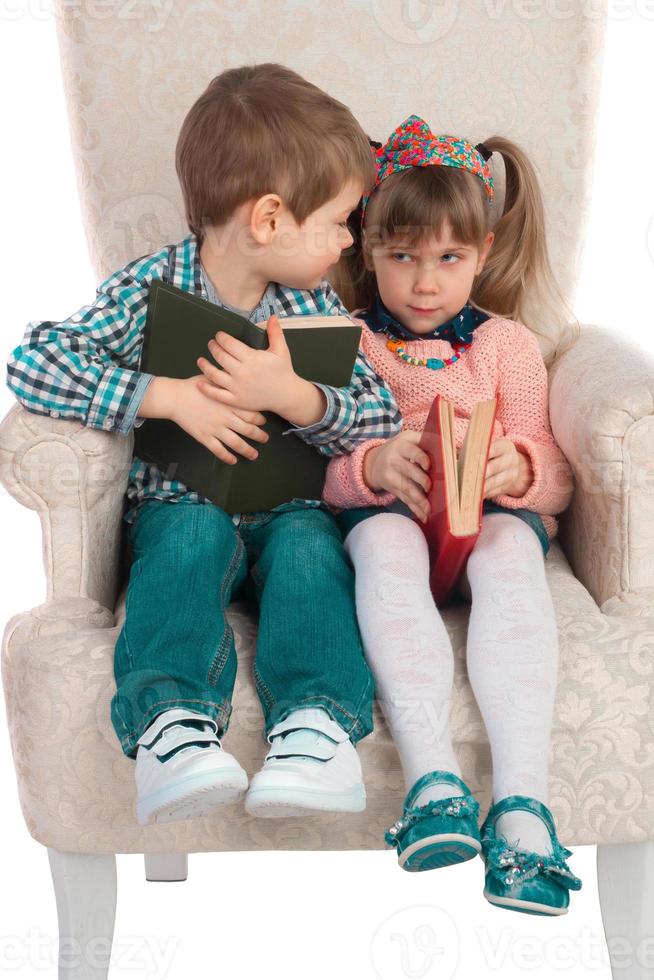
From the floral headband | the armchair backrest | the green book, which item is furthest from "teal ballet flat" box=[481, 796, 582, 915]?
the armchair backrest

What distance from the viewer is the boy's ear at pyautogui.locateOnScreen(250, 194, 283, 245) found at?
4.50 feet

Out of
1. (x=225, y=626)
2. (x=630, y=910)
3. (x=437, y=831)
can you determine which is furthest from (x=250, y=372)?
(x=630, y=910)

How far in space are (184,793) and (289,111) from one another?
2.58ft

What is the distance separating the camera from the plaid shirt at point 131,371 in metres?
1.35

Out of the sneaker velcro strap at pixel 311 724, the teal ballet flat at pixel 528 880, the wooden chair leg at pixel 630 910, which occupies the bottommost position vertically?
the wooden chair leg at pixel 630 910

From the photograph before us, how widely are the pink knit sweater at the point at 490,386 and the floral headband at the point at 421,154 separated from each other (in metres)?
0.20

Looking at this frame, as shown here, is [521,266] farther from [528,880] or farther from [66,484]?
[528,880]

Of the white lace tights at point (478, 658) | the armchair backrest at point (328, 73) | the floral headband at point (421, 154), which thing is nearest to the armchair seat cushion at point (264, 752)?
the white lace tights at point (478, 658)

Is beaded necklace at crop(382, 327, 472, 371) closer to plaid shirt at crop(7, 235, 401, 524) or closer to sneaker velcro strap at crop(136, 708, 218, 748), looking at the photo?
plaid shirt at crop(7, 235, 401, 524)

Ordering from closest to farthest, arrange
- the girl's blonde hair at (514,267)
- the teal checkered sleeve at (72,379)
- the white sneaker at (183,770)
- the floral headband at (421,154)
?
the white sneaker at (183,770) → the teal checkered sleeve at (72,379) → the floral headband at (421,154) → the girl's blonde hair at (514,267)

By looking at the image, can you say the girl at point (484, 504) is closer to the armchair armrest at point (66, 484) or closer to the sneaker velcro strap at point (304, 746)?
the sneaker velcro strap at point (304, 746)

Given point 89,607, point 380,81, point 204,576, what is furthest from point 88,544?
point 380,81

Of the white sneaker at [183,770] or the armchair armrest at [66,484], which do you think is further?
the armchair armrest at [66,484]

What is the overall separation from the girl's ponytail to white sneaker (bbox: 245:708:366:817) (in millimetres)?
755
